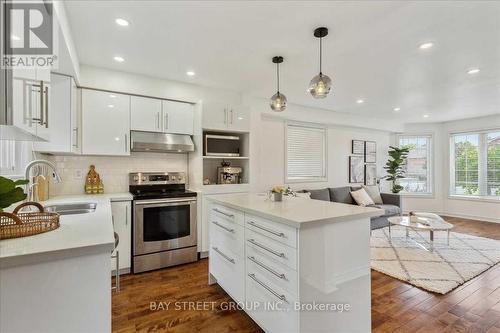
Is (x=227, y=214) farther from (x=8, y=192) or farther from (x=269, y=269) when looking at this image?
(x=8, y=192)

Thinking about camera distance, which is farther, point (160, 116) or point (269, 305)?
point (160, 116)

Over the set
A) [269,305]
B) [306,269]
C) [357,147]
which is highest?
[357,147]

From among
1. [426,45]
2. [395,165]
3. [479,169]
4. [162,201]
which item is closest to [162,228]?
[162,201]

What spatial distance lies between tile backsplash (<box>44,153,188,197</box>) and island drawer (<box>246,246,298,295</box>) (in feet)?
7.52

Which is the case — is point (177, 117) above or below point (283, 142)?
above

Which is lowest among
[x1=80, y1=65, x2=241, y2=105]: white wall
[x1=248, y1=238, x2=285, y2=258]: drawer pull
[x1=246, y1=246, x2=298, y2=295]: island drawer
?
[x1=246, y1=246, x2=298, y2=295]: island drawer

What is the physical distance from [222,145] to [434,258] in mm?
3460

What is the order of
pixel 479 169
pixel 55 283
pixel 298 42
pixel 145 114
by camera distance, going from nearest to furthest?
1. pixel 55 283
2. pixel 298 42
3. pixel 145 114
4. pixel 479 169

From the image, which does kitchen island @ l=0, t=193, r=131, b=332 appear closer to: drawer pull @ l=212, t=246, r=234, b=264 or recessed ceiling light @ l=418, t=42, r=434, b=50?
drawer pull @ l=212, t=246, r=234, b=264

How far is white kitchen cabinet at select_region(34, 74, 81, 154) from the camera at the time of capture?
8.47ft

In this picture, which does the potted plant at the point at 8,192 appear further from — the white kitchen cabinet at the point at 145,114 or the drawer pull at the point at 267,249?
the white kitchen cabinet at the point at 145,114

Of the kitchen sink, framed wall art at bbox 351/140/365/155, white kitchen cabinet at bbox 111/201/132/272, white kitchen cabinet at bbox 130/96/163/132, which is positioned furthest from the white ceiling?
framed wall art at bbox 351/140/365/155

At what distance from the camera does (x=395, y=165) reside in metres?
→ 6.52

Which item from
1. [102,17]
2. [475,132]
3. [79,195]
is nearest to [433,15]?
[102,17]
